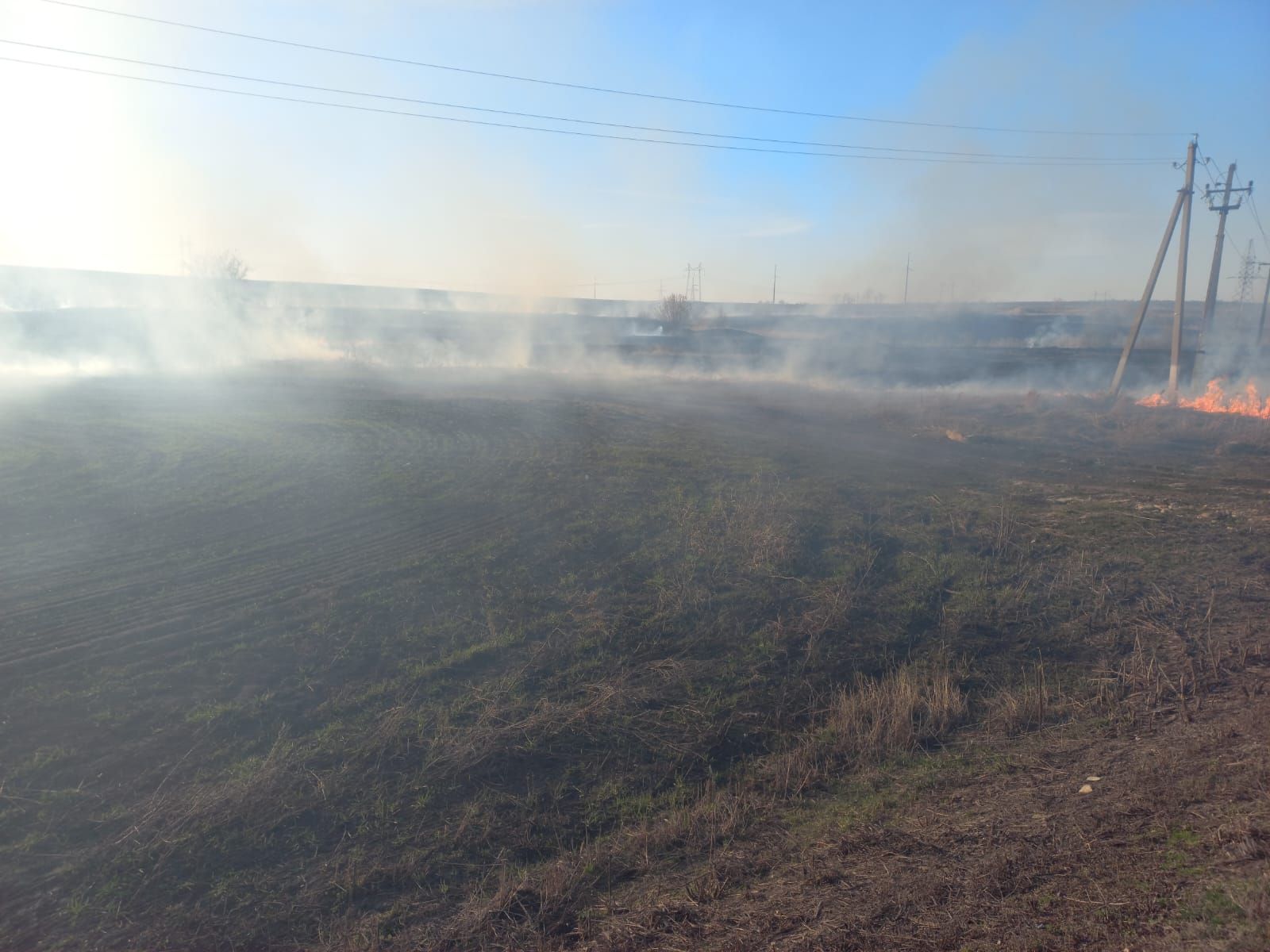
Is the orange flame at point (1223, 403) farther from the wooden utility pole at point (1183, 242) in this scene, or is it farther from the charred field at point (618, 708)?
the charred field at point (618, 708)

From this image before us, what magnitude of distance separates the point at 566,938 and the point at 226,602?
18.6ft

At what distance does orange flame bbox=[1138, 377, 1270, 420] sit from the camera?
22.6m

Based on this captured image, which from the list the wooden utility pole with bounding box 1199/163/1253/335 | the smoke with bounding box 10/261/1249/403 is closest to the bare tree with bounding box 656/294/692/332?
the smoke with bounding box 10/261/1249/403

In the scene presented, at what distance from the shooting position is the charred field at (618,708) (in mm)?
4281

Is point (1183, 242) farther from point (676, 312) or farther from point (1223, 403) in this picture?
point (676, 312)

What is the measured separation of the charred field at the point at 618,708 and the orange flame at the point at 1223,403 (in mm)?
11735

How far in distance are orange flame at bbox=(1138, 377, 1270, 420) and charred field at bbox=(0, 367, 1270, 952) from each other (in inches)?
462

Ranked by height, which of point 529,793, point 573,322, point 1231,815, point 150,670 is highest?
point 573,322

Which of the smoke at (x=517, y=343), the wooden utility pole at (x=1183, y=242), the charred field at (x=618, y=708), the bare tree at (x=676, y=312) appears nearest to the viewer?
the charred field at (x=618, y=708)

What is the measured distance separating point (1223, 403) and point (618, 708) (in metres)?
26.3

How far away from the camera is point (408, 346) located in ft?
137

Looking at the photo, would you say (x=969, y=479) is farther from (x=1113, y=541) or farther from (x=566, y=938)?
(x=566, y=938)

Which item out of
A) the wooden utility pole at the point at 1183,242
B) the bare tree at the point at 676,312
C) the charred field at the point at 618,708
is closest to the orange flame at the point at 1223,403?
the wooden utility pole at the point at 1183,242

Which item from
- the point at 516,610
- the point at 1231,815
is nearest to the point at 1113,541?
the point at 1231,815
